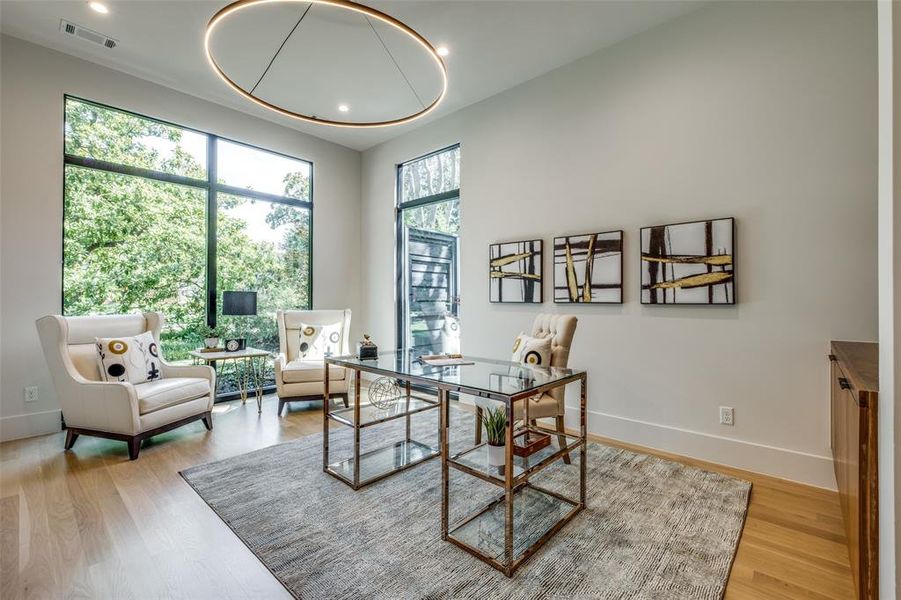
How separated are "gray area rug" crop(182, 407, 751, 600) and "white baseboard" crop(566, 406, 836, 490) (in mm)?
254

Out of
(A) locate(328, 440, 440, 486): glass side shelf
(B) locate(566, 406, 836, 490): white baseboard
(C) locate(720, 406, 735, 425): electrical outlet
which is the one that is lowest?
(A) locate(328, 440, 440, 486): glass side shelf

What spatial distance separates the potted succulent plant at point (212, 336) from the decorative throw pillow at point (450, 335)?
246 centimetres

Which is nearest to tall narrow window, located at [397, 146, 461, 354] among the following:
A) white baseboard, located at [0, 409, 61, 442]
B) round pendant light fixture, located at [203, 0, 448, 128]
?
round pendant light fixture, located at [203, 0, 448, 128]

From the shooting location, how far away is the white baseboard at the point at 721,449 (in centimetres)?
245

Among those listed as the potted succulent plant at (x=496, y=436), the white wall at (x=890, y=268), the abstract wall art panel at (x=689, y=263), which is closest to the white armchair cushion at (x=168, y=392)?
the potted succulent plant at (x=496, y=436)

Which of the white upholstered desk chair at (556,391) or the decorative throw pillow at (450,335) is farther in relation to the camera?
the decorative throw pillow at (450,335)

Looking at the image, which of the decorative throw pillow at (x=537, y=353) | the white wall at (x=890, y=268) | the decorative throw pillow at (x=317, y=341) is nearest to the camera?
the white wall at (x=890, y=268)

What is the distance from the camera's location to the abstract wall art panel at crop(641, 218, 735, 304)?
8.93 ft

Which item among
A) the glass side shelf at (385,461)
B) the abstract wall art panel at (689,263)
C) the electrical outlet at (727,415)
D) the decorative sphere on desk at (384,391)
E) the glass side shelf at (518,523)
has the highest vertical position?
the abstract wall art panel at (689,263)

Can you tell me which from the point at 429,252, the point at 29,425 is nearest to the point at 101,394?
the point at 29,425

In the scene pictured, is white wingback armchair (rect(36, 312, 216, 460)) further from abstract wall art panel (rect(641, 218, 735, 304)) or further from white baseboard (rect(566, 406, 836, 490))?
abstract wall art panel (rect(641, 218, 735, 304))

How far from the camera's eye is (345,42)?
3307 millimetres

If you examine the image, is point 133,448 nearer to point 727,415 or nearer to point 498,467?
point 498,467

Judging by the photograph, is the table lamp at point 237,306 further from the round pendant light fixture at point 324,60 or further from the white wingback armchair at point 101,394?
the round pendant light fixture at point 324,60
